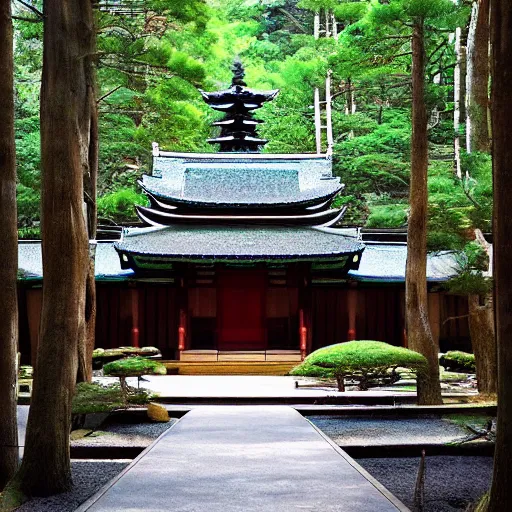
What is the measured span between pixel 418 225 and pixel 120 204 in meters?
21.5

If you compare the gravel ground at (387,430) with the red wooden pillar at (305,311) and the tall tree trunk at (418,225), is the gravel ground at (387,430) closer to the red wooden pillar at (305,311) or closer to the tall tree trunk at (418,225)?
the tall tree trunk at (418,225)

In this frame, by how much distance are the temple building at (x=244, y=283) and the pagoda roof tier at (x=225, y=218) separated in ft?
0.12

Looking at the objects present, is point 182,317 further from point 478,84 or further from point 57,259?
point 57,259

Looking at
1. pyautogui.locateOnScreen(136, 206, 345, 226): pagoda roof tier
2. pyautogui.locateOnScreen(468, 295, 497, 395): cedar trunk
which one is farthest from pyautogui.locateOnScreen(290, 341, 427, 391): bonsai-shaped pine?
pyautogui.locateOnScreen(136, 206, 345, 226): pagoda roof tier

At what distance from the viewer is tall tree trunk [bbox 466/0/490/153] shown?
19198 millimetres

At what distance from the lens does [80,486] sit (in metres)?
9.16

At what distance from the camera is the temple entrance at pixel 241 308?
1078 inches

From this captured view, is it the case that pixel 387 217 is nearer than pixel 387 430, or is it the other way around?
pixel 387 430

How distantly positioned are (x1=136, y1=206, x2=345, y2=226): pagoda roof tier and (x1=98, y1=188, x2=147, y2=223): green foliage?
→ 6.66 metres

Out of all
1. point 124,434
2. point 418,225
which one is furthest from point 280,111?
point 124,434

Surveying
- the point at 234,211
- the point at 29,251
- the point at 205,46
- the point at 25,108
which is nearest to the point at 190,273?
the point at 234,211

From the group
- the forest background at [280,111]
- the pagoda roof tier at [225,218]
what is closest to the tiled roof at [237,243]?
the pagoda roof tier at [225,218]

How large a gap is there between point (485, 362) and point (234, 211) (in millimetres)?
13407

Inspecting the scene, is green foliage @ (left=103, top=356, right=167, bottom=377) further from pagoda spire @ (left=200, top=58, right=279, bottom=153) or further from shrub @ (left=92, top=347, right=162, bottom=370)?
pagoda spire @ (left=200, top=58, right=279, bottom=153)
